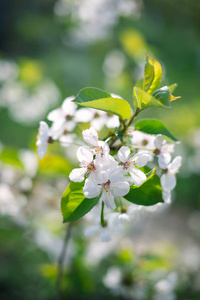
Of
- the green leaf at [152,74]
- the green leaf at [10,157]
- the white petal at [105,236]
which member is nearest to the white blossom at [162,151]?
the green leaf at [152,74]

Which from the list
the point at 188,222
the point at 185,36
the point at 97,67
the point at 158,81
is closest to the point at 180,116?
the point at 188,222

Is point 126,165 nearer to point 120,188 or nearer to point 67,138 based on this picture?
point 120,188

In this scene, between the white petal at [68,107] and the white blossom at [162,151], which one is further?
the white petal at [68,107]

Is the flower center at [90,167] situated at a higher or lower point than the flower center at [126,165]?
lower

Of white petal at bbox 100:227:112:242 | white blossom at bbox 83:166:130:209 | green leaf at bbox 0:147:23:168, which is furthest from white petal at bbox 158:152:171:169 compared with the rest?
green leaf at bbox 0:147:23:168

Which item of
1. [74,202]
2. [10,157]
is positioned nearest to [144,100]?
[74,202]

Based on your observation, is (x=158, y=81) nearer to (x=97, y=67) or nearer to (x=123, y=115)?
(x=123, y=115)

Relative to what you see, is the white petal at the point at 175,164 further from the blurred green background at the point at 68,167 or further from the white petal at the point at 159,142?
the blurred green background at the point at 68,167
